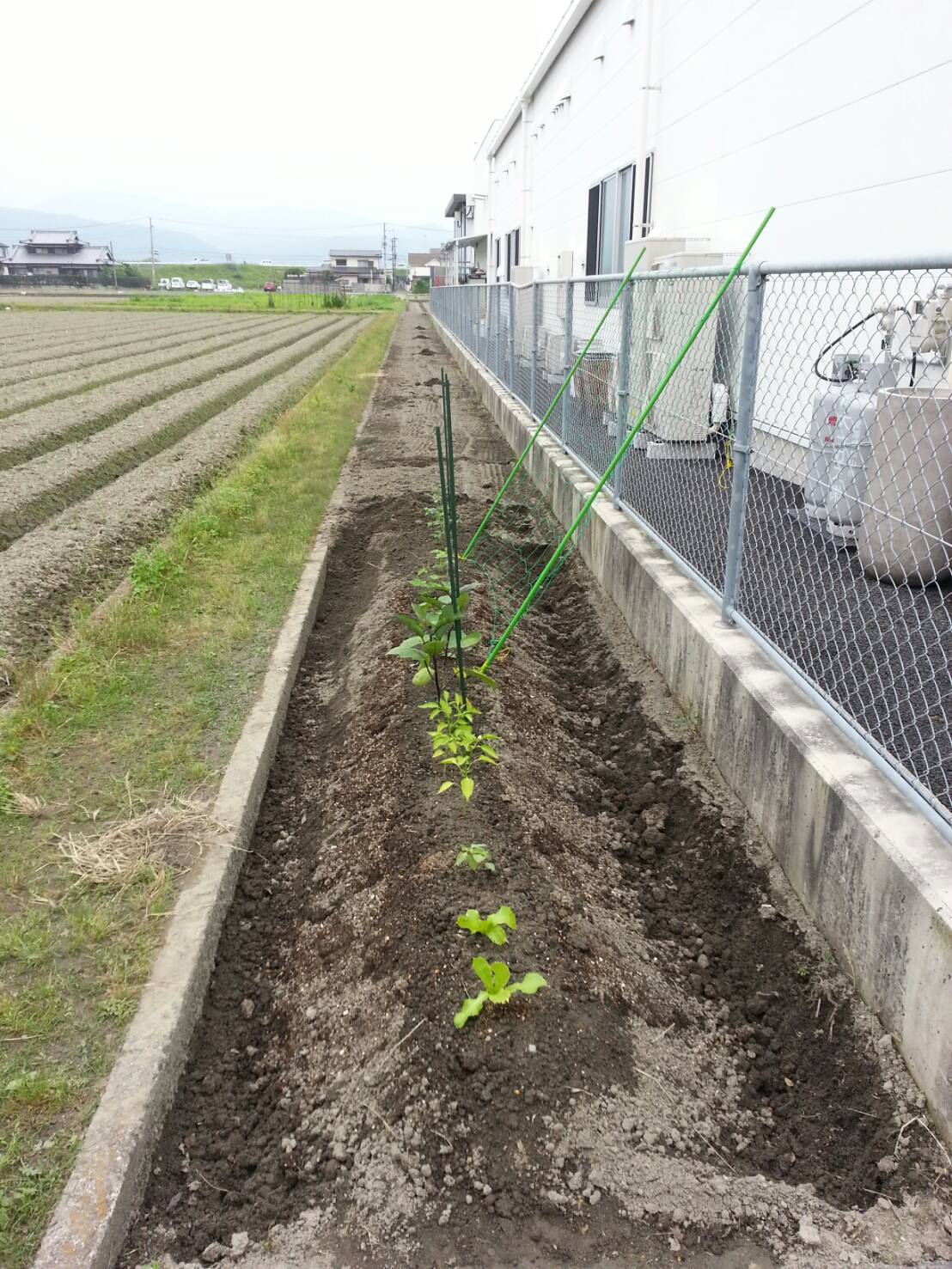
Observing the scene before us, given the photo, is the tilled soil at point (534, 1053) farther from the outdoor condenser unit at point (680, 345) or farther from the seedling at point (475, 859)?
the outdoor condenser unit at point (680, 345)

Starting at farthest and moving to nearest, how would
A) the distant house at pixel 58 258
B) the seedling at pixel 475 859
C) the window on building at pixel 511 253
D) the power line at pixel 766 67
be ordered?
the distant house at pixel 58 258 → the window on building at pixel 511 253 → the power line at pixel 766 67 → the seedling at pixel 475 859

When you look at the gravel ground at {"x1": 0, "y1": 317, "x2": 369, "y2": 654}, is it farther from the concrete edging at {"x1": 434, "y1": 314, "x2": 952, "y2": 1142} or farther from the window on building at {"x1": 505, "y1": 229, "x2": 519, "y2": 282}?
the window on building at {"x1": 505, "y1": 229, "x2": 519, "y2": 282}

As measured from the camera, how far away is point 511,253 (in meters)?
24.9

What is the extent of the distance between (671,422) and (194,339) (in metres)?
22.5

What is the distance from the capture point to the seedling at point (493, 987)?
7.84 feet


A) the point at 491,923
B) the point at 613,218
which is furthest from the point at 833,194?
the point at 613,218

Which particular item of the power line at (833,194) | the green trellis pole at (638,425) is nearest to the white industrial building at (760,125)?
the power line at (833,194)

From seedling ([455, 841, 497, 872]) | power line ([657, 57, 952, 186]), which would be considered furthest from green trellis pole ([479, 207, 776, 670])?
power line ([657, 57, 952, 186])

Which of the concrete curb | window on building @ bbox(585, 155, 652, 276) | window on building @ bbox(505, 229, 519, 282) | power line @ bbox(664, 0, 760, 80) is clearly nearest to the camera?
the concrete curb

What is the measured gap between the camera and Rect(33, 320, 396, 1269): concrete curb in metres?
1.98

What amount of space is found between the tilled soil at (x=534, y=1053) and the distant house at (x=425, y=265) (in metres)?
75.7

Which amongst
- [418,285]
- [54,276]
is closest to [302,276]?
[418,285]

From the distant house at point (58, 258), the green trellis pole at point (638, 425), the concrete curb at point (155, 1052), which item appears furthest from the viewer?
the distant house at point (58, 258)

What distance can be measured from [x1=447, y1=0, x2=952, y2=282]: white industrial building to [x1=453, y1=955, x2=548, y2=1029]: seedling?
4628 mm
